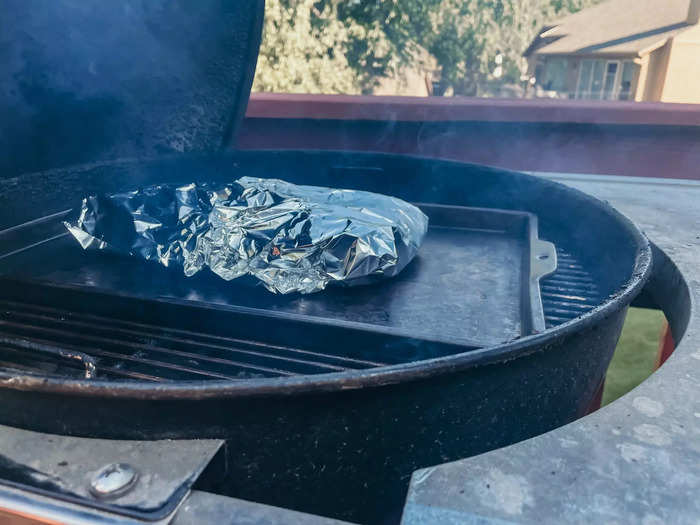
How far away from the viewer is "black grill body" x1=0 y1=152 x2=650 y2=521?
0.87m

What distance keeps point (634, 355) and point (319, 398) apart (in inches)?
144

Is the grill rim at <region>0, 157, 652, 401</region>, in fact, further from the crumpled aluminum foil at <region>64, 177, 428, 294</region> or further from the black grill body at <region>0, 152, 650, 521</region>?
the crumpled aluminum foil at <region>64, 177, 428, 294</region>

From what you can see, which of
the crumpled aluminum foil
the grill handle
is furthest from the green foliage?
the grill handle

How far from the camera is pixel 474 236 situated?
2051 mm

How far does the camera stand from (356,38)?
31.0 feet

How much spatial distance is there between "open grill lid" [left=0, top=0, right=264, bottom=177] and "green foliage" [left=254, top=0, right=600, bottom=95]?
646 cm

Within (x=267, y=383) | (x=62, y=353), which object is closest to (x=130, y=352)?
(x=62, y=353)

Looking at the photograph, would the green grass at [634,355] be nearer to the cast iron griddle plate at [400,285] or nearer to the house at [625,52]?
the cast iron griddle plate at [400,285]

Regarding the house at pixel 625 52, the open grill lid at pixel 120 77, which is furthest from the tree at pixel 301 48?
the house at pixel 625 52

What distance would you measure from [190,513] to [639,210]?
6.84 ft

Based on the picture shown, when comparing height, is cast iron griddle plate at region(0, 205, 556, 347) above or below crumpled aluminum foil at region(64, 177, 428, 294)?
below

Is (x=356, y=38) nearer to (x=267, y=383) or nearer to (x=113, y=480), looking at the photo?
(x=267, y=383)

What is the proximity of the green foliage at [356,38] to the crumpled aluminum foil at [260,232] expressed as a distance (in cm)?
708

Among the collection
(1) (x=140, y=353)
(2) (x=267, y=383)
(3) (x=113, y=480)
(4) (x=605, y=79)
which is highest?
(2) (x=267, y=383)
